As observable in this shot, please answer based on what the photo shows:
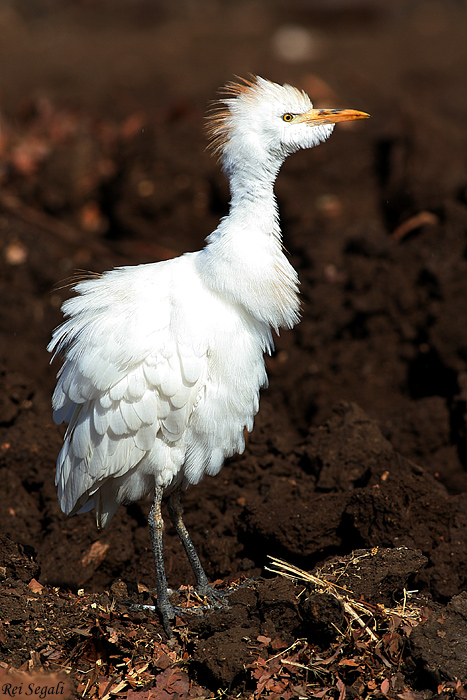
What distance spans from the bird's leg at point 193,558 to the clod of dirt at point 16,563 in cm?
81

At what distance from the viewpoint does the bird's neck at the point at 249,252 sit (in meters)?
3.46

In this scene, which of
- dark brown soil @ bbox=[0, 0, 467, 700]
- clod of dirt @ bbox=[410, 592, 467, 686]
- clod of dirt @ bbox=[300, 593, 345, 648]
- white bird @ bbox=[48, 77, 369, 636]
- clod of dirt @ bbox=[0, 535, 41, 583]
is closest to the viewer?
clod of dirt @ bbox=[410, 592, 467, 686]

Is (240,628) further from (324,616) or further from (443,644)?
(443,644)

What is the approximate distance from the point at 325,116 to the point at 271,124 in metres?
0.30

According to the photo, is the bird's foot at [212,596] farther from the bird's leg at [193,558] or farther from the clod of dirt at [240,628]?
the clod of dirt at [240,628]

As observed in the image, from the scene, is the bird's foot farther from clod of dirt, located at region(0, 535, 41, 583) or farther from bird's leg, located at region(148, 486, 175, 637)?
clod of dirt, located at region(0, 535, 41, 583)

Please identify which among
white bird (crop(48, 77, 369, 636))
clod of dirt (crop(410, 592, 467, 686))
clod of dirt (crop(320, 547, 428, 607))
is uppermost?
white bird (crop(48, 77, 369, 636))

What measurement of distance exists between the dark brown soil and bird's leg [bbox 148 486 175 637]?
84 mm

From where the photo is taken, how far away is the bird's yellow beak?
347cm

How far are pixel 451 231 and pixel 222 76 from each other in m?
9.06

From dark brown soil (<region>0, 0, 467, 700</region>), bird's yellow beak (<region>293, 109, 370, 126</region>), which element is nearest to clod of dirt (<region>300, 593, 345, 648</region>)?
dark brown soil (<region>0, 0, 467, 700</region>)

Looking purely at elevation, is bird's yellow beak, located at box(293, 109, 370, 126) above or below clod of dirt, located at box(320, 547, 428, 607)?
above

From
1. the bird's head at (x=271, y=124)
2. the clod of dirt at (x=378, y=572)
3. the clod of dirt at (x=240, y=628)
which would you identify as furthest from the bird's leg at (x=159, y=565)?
the bird's head at (x=271, y=124)

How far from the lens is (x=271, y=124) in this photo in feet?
11.2
